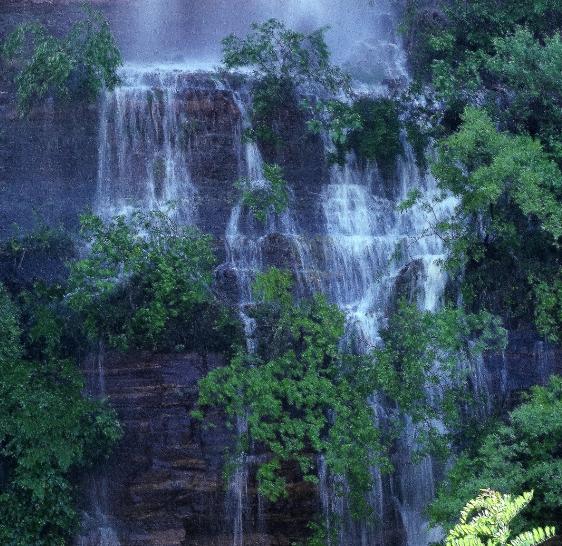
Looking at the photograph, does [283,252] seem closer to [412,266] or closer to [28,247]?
[412,266]

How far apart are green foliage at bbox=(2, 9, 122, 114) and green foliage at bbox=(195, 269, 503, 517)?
5403 mm

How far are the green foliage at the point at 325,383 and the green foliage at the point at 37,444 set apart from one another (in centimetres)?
190

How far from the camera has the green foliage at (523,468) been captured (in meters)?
11.9

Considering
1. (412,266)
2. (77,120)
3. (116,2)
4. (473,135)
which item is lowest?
(412,266)

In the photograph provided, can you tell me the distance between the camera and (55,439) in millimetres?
14344

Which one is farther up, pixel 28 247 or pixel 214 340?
pixel 28 247

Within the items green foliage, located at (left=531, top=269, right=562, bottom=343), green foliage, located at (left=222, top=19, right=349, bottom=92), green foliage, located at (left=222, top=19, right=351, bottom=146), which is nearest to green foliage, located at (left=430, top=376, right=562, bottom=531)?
green foliage, located at (left=531, top=269, right=562, bottom=343)

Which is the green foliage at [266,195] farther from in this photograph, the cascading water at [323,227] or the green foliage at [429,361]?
the green foliage at [429,361]

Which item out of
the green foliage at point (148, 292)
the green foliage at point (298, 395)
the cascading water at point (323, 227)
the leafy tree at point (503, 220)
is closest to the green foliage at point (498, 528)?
the green foliage at point (298, 395)

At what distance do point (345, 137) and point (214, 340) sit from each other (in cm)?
532

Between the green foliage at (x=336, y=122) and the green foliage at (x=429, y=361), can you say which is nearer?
the green foliage at (x=429, y=361)

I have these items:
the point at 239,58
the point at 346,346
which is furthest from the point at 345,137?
the point at 346,346

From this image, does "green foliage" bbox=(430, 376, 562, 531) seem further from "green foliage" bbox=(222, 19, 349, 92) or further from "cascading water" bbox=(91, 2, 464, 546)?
"green foliage" bbox=(222, 19, 349, 92)

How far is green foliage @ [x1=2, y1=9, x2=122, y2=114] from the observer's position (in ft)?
59.8
